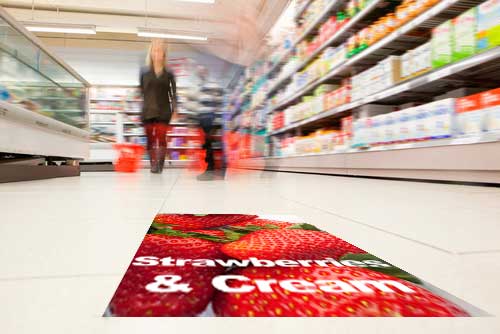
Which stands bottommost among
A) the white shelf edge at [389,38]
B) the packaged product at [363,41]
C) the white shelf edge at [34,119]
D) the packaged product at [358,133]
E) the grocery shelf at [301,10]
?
the packaged product at [358,133]

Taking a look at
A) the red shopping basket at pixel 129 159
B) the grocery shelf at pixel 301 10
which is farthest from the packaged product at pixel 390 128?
the red shopping basket at pixel 129 159

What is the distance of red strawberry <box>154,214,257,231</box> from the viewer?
899 millimetres

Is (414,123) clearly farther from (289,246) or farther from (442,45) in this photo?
(289,246)

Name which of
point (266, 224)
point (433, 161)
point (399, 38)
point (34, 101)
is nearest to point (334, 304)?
point (266, 224)

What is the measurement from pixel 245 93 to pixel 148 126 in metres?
4.47

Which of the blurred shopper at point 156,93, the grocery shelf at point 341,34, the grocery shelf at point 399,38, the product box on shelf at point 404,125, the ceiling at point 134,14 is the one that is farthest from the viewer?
the ceiling at point 134,14

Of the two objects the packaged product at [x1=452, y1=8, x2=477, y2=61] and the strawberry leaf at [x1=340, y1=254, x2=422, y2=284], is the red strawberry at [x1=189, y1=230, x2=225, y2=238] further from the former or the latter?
the packaged product at [x1=452, y1=8, x2=477, y2=61]

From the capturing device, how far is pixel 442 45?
2.51m

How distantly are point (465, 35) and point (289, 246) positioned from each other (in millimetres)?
2261

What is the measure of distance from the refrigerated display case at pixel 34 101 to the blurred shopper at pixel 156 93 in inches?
36.1

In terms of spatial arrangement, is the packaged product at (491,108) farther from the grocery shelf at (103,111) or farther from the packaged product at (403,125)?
the grocery shelf at (103,111)

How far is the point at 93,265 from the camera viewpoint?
0.55 meters

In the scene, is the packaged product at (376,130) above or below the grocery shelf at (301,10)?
below

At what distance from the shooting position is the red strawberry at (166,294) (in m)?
0.37
